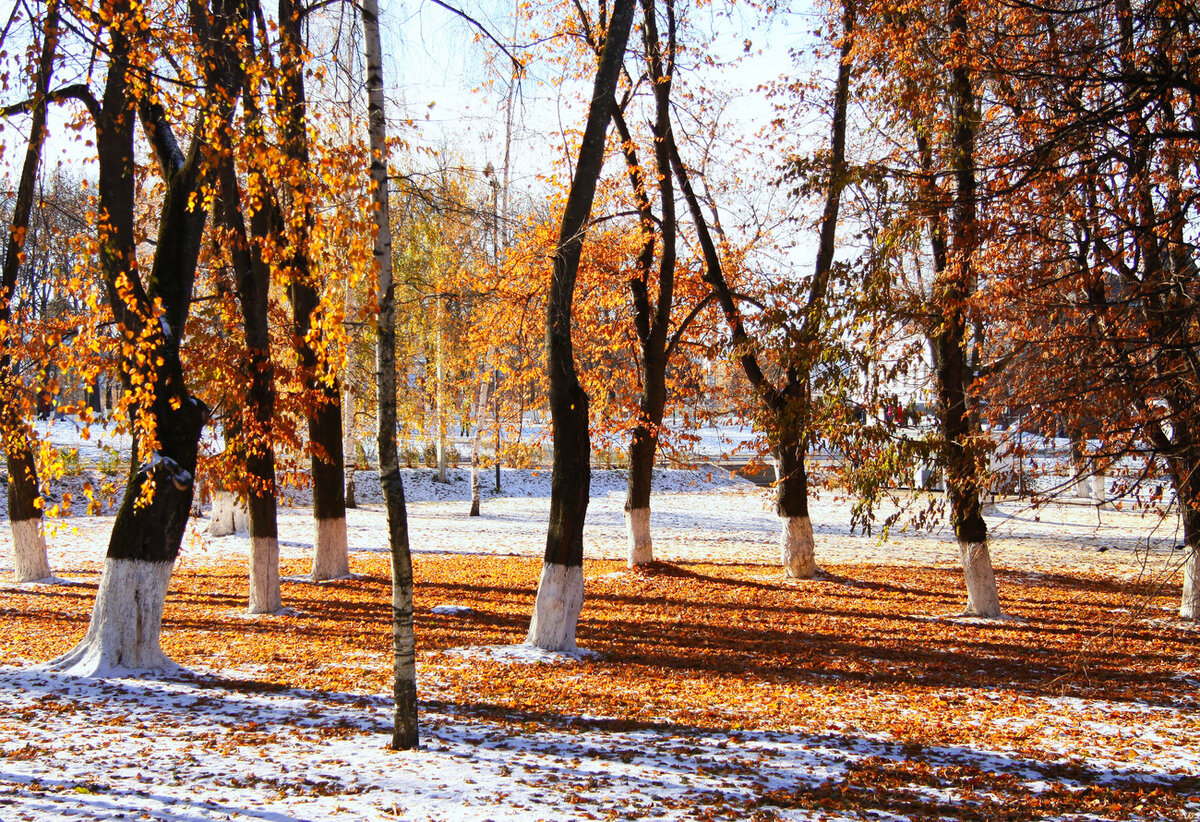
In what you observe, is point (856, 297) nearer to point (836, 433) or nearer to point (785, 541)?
point (836, 433)

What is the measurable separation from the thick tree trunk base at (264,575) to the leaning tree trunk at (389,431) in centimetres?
502

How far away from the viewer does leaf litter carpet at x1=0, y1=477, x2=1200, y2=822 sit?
14.8ft

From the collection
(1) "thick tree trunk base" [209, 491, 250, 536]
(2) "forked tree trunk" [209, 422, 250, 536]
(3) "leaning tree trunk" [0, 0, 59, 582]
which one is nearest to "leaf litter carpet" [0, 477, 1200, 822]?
(3) "leaning tree trunk" [0, 0, 59, 582]

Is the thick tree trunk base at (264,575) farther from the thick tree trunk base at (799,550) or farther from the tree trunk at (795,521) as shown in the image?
the thick tree trunk base at (799,550)


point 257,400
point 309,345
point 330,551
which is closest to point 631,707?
point 309,345

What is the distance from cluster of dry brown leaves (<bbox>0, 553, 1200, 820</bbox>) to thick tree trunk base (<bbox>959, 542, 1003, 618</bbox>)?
0.95ft

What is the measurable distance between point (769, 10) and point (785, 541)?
803 cm

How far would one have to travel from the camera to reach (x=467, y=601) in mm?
10859

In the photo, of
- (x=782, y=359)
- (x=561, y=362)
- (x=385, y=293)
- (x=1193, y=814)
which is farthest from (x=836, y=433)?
(x=385, y=293)

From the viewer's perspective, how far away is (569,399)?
7.80 metres

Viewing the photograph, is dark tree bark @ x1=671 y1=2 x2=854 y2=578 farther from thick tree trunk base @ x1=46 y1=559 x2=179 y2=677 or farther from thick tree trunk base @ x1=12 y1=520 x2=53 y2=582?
thick tree trunk base @ x1=12 y1=520 x2=53 y2=582

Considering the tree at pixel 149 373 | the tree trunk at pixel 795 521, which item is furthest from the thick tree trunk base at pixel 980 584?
the tree at pixel 149 373

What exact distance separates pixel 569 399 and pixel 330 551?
594 centimetres

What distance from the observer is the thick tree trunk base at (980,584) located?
10039mm
